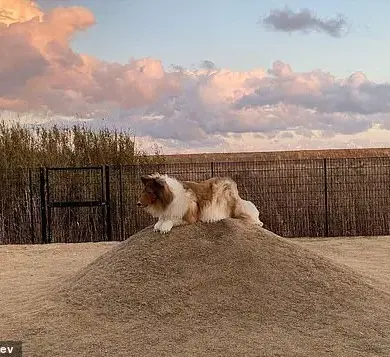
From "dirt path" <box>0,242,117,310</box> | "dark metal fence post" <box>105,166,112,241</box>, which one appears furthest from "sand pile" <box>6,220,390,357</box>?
"dark metal fence post" <box>105,166,112,241</box>

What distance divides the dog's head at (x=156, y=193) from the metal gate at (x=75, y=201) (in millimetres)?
7899

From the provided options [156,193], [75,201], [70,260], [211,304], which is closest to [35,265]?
[70,260]

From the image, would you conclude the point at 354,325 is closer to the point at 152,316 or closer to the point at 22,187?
the point at 152,316

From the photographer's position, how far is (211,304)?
7090 millimetres

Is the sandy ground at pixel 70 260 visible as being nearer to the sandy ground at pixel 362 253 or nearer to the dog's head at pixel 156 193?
the sandy ground at pixel 362 253

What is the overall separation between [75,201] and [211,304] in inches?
364

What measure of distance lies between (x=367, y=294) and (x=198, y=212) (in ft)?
7.03

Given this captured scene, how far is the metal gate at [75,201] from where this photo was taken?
51.5 ft

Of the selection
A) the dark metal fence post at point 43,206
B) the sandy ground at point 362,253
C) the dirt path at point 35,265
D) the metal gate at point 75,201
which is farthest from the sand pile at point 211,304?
the dark metal fence post at point 43,206

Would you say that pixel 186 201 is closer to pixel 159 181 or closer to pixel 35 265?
pixel 159 181

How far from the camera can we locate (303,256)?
26.3ft

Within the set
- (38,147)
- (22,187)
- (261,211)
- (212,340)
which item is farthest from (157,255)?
(38,147)

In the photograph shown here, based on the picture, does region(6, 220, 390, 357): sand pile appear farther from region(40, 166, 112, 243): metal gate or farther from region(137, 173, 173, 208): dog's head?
region(40, 166, 112, 243): metal gate

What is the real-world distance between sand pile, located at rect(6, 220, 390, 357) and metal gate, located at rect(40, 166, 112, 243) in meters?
7.30
